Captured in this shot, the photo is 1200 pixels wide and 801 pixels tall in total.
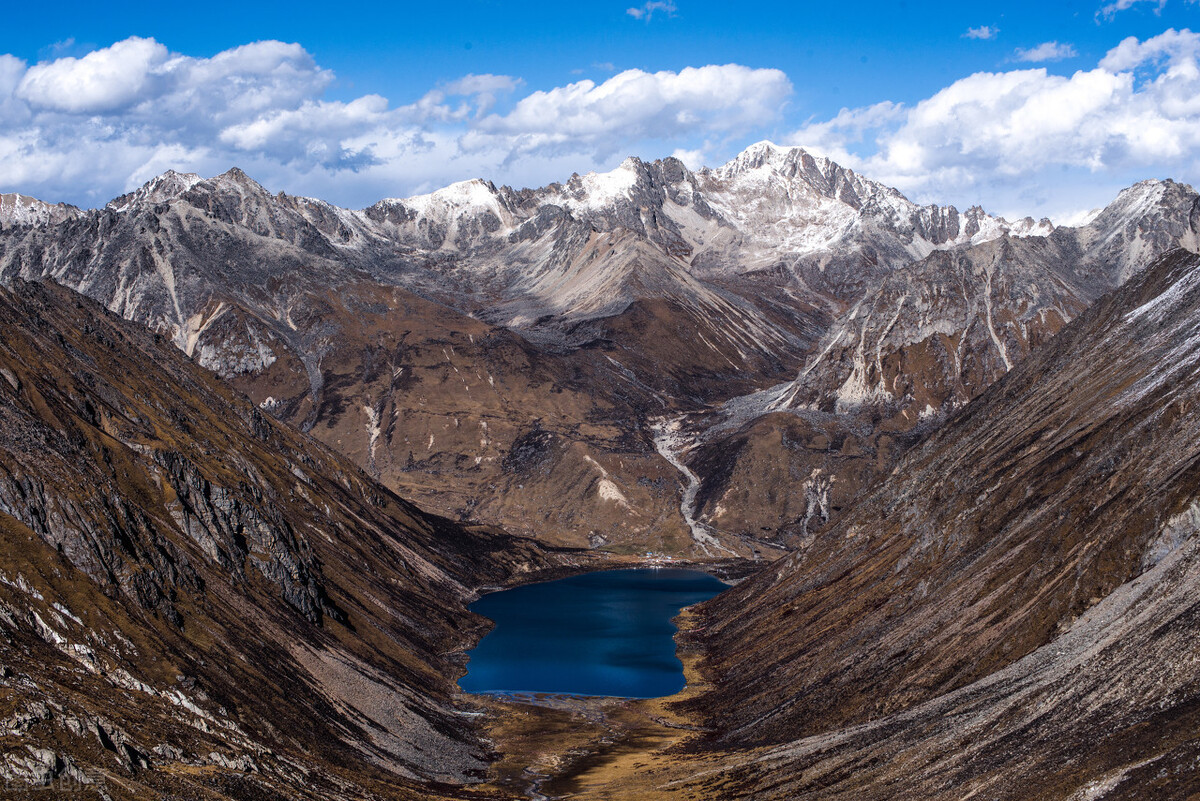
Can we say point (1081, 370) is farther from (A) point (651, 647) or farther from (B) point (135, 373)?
(B) point (135, 373)

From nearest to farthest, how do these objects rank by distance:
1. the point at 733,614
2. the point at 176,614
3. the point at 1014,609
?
the point at 1014,609, the point at 176,614, the point at 733,614

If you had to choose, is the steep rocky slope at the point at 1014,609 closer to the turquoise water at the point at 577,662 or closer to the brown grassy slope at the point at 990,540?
the brown grassy slope at the point at 990,540

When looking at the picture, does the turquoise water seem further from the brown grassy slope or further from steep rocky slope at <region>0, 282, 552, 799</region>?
the brown grassy slope

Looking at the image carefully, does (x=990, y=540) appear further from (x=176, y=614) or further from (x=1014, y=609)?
(x=176, y=614)

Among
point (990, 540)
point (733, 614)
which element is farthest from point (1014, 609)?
point (733, 614)

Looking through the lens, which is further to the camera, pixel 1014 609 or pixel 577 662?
pixel 577 662

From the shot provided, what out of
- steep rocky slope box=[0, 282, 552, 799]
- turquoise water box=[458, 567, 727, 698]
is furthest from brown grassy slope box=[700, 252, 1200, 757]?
steep rocky slope box=[0, 282, 552, 799]

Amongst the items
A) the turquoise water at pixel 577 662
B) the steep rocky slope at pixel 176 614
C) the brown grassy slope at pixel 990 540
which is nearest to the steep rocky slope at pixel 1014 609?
the brown grassy slope at pixel 990 540

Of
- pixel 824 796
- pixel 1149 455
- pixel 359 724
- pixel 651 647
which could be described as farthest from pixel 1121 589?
pixel 651 647
